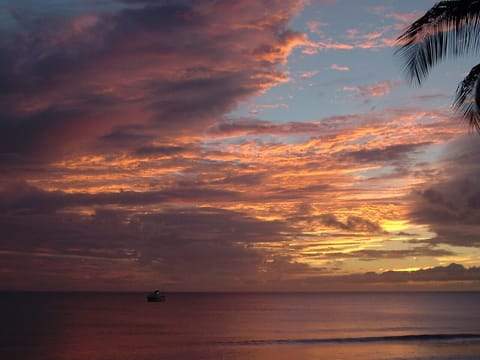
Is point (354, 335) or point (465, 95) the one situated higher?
point (465, 95)

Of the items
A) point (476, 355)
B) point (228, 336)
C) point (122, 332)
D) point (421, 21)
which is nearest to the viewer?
point (421, 21)

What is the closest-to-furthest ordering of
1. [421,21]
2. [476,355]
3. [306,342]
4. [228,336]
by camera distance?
[421,21], [476,355], [306,342], [228,336]

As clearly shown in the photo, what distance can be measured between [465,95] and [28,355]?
51448 mm

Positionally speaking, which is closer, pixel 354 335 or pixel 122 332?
pixel 354 335

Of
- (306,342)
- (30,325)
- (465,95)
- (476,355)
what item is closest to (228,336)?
(306,342)

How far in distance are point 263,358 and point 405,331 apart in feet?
111

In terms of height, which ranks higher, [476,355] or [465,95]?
[465,95]

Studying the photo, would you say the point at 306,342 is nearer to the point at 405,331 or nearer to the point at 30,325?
the point at 405,331

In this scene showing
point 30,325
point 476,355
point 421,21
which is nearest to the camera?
point 421,21

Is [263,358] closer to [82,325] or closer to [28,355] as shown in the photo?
[28,355]

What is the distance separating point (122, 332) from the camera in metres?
75.1

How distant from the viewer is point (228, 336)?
68812 mm

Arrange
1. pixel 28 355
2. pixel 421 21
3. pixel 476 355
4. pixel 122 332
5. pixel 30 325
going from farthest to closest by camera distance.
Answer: pixel 30 325
pixel 122 332
pixel 28 355
pixel 476 355
pixel 421 21

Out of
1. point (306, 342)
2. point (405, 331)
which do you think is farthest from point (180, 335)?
point (405, 331)
